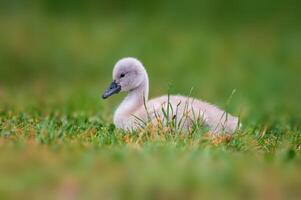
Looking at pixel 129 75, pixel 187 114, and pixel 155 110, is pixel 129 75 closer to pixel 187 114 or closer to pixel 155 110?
pixel 155 110

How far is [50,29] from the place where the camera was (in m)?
18.2

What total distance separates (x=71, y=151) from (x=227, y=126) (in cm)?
185

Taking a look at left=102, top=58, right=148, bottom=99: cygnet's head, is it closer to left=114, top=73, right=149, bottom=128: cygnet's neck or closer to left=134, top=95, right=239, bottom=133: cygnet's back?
left=114, top=73, right=149, bottom=128: cygnet's neck

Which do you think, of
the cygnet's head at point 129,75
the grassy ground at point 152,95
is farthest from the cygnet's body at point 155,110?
the grassy ground at point 152,95

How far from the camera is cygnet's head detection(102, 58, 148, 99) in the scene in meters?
8.61

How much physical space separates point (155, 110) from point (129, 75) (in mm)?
1054

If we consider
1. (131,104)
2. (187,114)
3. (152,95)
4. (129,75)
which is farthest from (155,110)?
(152,95)

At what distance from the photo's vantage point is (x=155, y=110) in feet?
25.1

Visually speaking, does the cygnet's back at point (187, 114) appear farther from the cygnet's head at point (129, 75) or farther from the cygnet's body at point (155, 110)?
the cygnet's head at point (129, 75)

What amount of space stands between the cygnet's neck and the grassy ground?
12cm

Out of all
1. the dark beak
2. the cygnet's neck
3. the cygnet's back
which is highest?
the dark beak

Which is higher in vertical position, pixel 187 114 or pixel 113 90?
pixel 113 90

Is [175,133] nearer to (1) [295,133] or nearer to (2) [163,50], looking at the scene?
(1) [295,133]

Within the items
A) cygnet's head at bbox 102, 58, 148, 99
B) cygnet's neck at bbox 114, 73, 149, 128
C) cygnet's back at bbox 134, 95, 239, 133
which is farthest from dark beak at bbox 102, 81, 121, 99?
cygnet's back at bbox 134, 95, 239, 133
